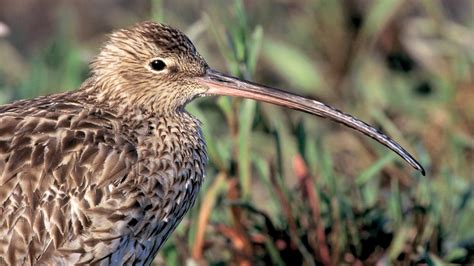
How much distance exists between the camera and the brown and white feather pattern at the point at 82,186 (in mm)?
5938

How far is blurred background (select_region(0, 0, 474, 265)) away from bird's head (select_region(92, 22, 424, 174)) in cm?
51

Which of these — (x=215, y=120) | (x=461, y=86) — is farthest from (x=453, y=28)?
(x=215, y=120)

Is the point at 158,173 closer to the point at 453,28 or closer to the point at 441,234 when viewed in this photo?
the point at 441,234

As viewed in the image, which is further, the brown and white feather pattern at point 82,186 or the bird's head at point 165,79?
the bird's head at point 165,79

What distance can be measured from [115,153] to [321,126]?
3287 mm

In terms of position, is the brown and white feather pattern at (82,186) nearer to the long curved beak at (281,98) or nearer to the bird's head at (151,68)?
the bird's head at (151,68)

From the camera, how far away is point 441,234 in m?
7.00

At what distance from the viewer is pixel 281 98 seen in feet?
21.1

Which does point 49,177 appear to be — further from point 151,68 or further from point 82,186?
point 151,68

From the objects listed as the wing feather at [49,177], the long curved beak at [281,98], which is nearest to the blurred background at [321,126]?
the long curved beak at [281,98]

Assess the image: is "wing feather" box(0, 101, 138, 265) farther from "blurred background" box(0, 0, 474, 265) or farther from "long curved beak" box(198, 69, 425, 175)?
"blurred background" box(0, 0, 474, 265)

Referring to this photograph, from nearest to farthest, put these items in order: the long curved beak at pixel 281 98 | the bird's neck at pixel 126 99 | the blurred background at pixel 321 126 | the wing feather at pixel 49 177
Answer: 1. the wing feather at pixel 49 177
2. the long curved beak at pixel 281 98
3. the bird's neck at pixel 126 99
4. the blurred background at pixel 321 126

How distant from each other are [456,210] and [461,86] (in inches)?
67.5

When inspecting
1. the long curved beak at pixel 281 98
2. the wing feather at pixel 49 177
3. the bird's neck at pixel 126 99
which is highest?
the long curved beak at pixel 281 98
